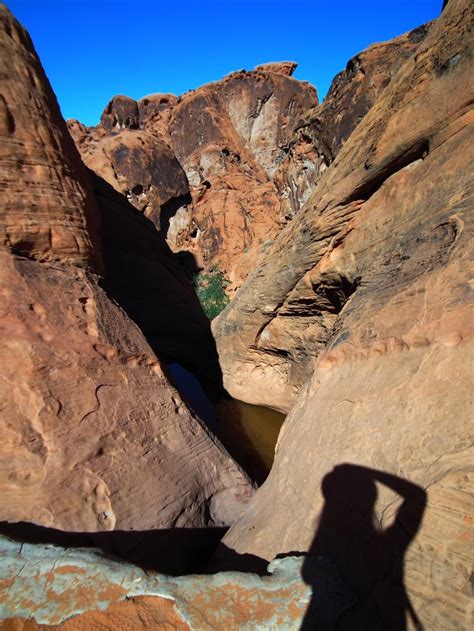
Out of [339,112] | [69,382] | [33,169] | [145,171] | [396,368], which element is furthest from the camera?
[145,171]

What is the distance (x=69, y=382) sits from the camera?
2.14 meters

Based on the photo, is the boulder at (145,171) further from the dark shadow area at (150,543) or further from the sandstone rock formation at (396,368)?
the dark shadow area at (150,543)

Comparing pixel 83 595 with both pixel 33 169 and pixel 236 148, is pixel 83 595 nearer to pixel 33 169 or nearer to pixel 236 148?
pixel 33 169

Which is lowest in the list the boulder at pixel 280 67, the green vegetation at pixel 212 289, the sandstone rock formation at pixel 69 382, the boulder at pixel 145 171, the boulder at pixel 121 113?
the sandstone rock formation at pixel 69 382

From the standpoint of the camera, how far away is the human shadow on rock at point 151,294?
17.3ft

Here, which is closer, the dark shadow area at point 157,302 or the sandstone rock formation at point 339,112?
the dark shadow area at point 157,302

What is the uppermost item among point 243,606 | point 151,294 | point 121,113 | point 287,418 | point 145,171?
point 121,113

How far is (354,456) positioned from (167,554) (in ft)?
4.01

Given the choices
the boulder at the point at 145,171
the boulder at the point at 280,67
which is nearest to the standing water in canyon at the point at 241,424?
the boulder at the point at 145,171

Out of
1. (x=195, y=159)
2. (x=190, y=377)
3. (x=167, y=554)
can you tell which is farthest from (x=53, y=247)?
(x=195, y=159)

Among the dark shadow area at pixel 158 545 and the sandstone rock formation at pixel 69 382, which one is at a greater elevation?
the sandstone rock formation at pixel 69 382

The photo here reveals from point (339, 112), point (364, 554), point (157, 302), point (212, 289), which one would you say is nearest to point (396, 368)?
point (364, 554)

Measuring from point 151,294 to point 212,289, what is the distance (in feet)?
21.6

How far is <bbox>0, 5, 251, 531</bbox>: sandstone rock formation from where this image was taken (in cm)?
185
